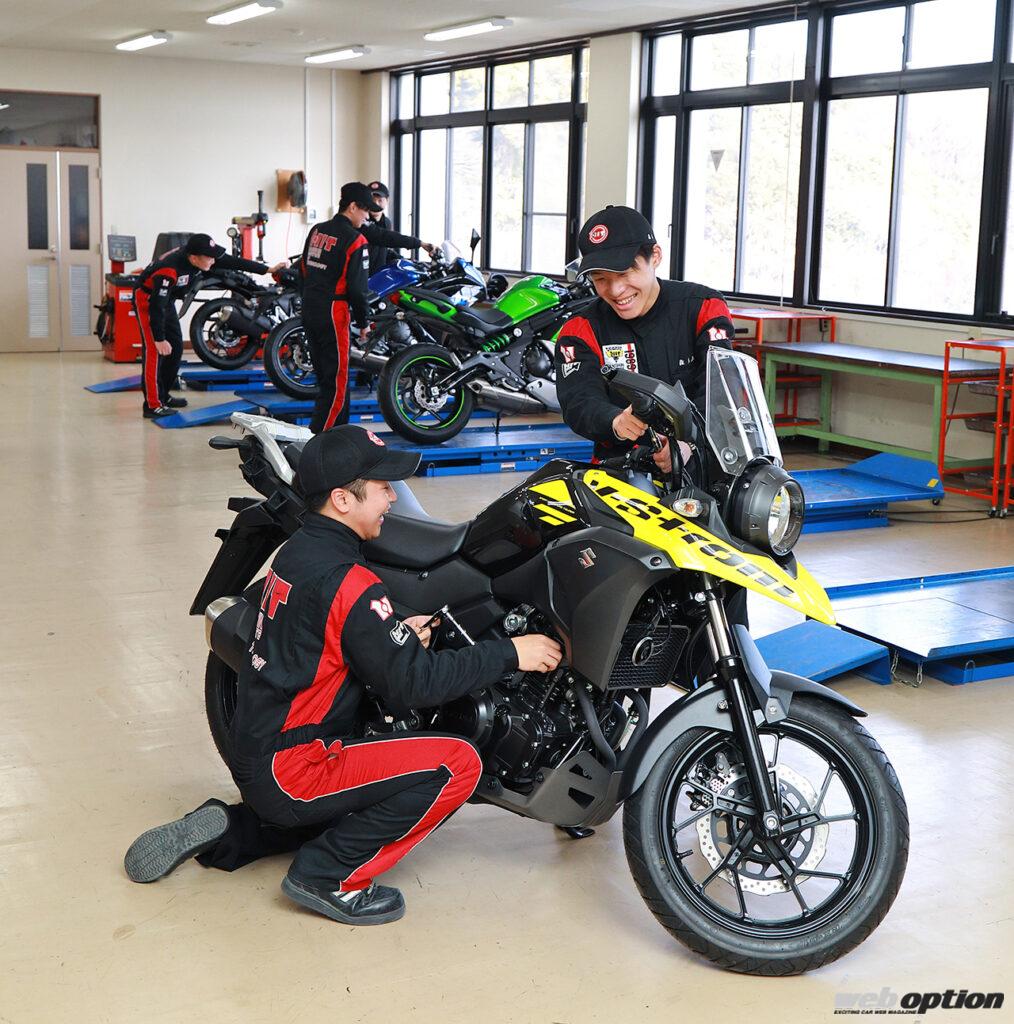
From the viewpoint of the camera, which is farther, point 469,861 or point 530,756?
point 469,861

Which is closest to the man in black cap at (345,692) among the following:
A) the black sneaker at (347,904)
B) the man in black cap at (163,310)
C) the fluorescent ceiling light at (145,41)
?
the black sneaker at (347,904)

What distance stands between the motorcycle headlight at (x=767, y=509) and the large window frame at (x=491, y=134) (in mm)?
9293

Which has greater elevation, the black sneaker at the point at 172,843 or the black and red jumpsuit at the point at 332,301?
the black and red jumpsuit at the point at 332,301

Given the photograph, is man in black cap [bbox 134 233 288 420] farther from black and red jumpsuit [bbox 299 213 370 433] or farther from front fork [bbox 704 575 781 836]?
front fork [bbox 704 575 781 836]

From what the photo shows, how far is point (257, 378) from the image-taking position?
12.1 m

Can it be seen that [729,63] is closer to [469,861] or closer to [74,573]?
[74,573]

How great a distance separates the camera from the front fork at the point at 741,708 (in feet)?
8.54

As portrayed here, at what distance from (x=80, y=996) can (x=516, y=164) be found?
12302mm

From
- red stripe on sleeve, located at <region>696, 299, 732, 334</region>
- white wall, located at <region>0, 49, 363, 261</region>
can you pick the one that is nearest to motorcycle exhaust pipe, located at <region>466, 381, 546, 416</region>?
red stripe on sleeve, located at <region>696, 299, 732, 334</region>

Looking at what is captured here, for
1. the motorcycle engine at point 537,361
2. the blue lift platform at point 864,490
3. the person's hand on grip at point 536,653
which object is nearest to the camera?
the person's hand on grip at point 536,653

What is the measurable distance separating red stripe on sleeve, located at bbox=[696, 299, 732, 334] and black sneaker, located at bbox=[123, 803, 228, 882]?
1736mm

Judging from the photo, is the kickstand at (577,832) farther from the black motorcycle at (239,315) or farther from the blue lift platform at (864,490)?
the black motorcycle at (239,315)

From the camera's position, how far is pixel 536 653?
2.78 metres

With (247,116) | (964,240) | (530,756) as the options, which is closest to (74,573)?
(530,756)
